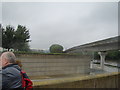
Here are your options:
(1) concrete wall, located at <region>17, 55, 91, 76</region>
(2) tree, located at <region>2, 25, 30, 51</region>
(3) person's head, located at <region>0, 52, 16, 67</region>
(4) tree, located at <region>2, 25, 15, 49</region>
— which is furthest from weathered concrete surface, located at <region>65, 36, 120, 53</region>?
(3) person's head, located at <region>0, 52, 16, 67</region>

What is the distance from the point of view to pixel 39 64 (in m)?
18.1

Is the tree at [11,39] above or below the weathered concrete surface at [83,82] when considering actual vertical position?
above

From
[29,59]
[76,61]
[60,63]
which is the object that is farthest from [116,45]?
[29,59]

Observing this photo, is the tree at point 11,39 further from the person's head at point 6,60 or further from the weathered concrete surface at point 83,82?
the person's head at point 6,60

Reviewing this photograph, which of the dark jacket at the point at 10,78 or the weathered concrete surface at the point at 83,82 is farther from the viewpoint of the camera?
the weathered concrete surface at the point at 83,82

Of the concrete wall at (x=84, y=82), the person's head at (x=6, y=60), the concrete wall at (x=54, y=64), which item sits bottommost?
the concrete wall at (x=54, y=64)

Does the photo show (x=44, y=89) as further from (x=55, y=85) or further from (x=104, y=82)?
(x=104, y=82)

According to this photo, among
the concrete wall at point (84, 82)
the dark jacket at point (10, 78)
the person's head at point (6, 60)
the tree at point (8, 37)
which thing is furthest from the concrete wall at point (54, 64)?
the dark jacket at point (10, 78)

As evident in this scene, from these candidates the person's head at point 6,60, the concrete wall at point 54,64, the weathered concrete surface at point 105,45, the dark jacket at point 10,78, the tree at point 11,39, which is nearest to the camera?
the dark jacket at point 10,78

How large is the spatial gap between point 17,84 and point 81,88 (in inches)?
68.8

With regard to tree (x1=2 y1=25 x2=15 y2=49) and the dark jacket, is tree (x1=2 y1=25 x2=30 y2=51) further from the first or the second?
the dark jacket

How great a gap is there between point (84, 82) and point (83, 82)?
1.5 inches

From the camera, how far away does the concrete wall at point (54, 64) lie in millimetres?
17406

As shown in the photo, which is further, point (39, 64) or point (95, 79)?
point (39, 64)
